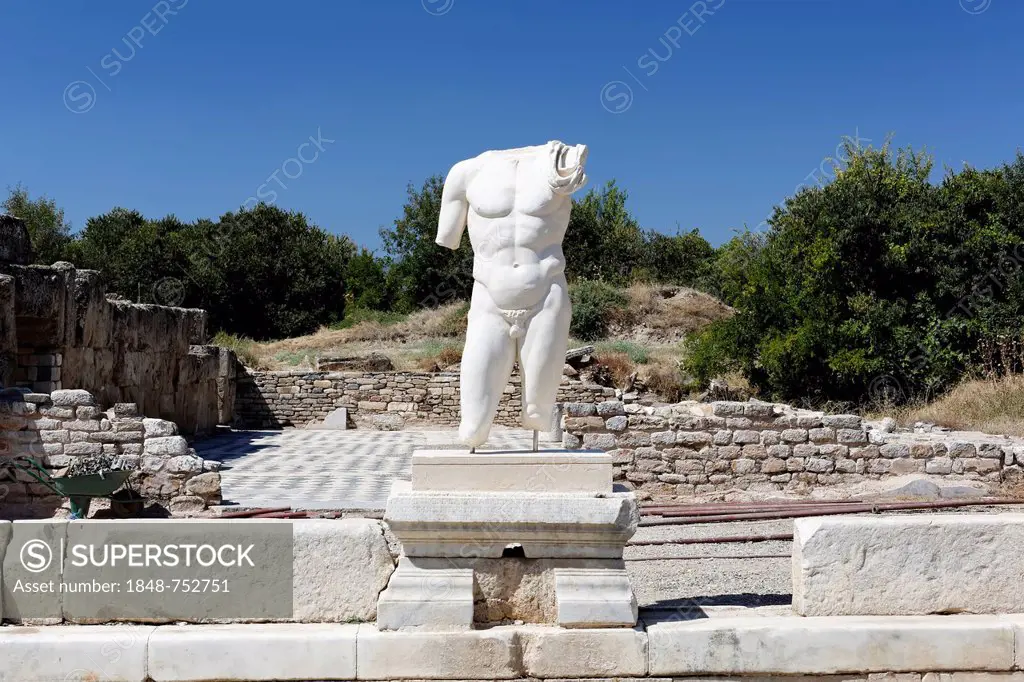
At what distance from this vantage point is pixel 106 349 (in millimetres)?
15328

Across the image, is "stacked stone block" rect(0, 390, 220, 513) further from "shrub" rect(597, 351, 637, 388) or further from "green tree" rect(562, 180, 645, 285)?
"green tree" rect(562, 180, 645, 285)

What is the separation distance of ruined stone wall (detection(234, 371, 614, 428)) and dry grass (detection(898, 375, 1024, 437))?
29.9 ft

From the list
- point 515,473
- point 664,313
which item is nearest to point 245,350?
point 664,313

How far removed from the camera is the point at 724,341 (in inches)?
725

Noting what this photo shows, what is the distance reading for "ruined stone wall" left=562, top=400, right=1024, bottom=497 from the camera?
9.80 meters

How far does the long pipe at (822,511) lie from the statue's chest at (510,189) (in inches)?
170

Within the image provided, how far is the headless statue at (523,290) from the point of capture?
4512 millimetres

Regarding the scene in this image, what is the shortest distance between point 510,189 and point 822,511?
523cm

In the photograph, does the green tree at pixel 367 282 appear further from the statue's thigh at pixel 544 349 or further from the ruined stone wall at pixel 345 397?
the statue's thigh at pixel 544 349

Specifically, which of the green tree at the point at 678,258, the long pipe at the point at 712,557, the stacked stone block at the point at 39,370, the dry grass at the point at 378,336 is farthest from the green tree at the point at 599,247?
the long pipe at the point at 712,557

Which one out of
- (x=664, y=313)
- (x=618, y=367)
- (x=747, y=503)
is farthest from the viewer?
(x=664, y=313)

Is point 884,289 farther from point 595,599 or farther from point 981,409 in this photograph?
point 595,599

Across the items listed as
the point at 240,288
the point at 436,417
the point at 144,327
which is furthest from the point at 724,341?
the point at 240,288

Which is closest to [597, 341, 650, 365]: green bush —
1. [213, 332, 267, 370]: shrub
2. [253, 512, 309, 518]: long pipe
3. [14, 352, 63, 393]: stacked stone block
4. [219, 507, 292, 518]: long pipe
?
[213, 332, 267, 370]: shrub
